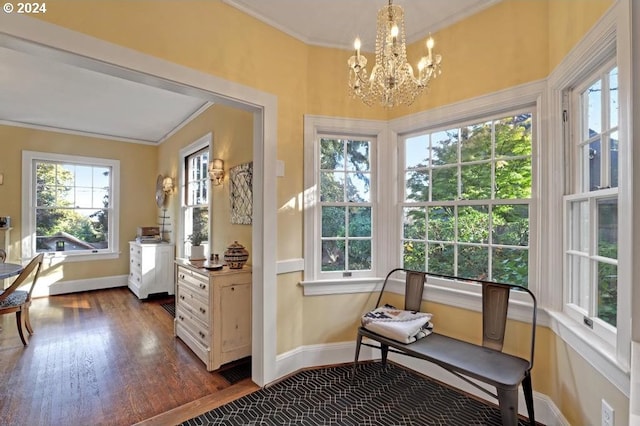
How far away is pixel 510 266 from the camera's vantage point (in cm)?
212

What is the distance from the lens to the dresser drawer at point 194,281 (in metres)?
2.66

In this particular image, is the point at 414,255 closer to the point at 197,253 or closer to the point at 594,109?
the point at 594,109

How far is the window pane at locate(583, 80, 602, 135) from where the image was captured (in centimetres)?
157

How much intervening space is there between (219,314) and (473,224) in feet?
7.18

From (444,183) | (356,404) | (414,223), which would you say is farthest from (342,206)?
(356,404)

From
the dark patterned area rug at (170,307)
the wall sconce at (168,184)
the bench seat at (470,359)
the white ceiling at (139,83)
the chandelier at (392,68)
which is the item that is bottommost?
the dark patterned area rug at (170,307)

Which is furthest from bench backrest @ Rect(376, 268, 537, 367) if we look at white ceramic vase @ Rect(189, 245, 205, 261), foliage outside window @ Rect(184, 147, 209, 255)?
foliage outside window @ Rect(184, 147, 209, 255)

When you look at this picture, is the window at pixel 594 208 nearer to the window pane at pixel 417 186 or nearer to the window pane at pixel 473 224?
the window pane at pixel 473 224

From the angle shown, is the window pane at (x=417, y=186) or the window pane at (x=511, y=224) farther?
the window pane at (x=417, y=186)

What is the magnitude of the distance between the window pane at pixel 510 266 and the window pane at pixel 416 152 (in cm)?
91

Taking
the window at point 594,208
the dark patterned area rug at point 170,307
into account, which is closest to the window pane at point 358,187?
the window at point 594,208

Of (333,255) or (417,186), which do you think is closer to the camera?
(417,186)

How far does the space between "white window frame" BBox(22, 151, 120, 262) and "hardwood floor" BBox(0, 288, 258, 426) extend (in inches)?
54.2

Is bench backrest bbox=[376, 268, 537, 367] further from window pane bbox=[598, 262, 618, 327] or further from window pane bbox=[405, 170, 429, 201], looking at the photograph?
window pane bbox=[405, 170, 429, 201]
